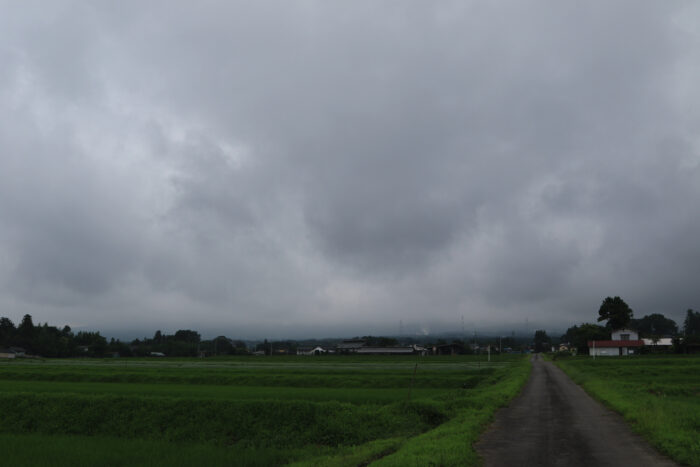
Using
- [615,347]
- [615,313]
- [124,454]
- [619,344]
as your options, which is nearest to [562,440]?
[124,454]

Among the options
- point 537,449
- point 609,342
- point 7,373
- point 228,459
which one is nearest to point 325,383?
point 228,459

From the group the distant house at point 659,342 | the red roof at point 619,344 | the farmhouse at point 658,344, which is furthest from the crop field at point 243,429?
the distant house at point 659,342

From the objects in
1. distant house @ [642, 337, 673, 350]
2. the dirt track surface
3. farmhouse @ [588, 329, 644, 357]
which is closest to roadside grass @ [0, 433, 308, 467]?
the dirt track surface

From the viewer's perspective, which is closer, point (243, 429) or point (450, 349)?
point (243, 429)

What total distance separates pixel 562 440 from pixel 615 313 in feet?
427

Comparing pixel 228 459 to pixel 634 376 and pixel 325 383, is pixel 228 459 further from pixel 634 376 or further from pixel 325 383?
pixel 634 376

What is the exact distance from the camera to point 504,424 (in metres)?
20.8

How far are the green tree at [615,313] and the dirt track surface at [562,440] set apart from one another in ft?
388

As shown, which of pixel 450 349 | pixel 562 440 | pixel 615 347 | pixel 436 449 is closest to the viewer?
pixel 436 449

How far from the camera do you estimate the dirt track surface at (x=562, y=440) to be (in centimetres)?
1405

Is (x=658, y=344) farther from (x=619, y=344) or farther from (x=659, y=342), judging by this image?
(x=619, y=344)

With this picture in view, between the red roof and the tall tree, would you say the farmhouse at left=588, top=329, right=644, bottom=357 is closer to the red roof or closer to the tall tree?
the red roof

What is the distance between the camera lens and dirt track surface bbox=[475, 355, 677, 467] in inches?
553

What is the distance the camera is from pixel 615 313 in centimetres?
13112
